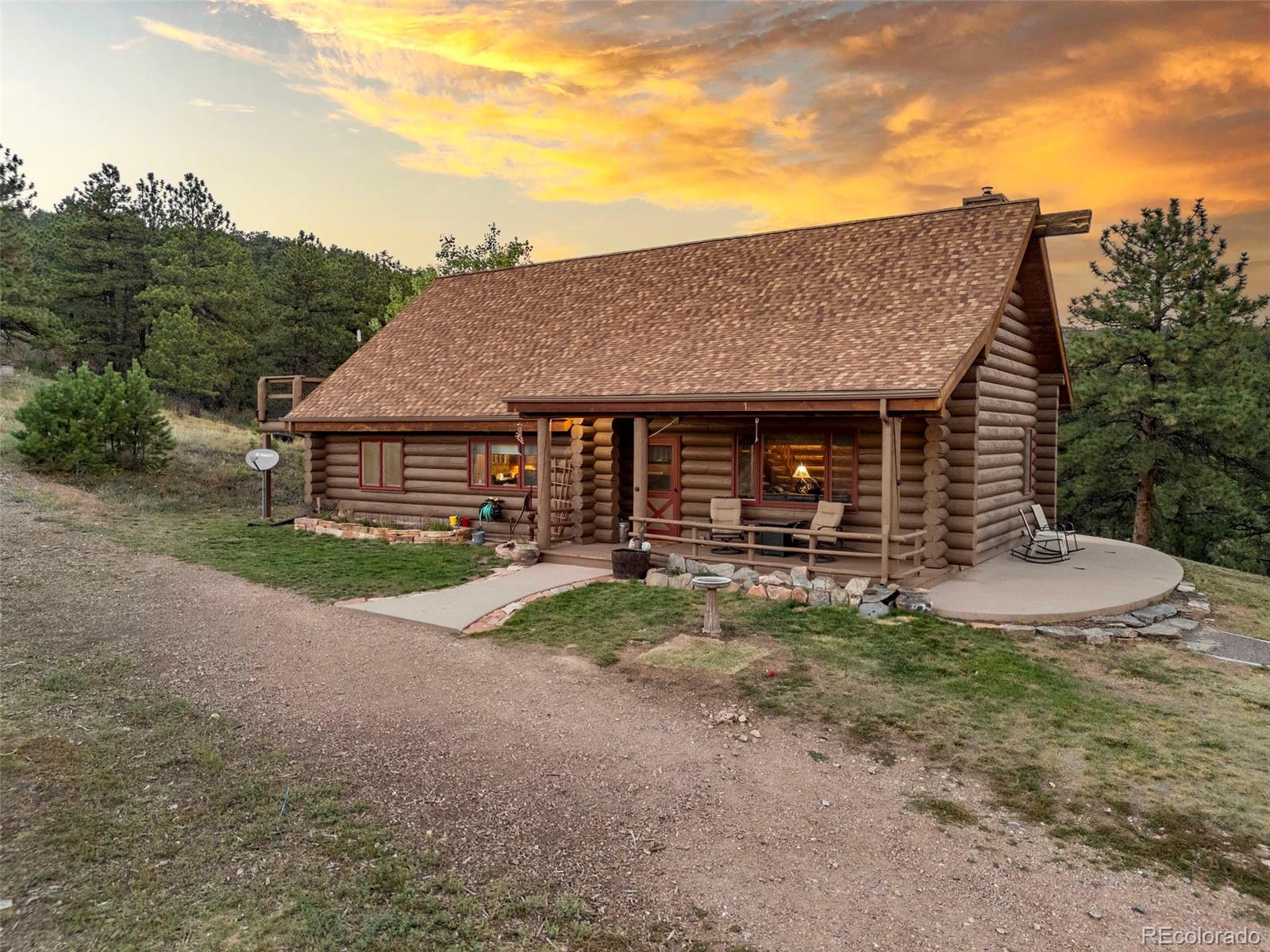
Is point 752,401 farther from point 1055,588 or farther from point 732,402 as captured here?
point 1055,588

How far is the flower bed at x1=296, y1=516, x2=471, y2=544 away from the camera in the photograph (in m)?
16.2

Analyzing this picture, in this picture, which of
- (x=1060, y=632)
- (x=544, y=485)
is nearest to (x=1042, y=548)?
(x=1060, y=632)

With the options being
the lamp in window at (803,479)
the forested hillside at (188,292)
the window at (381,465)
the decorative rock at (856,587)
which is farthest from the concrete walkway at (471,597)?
the forested hillside at (188,292)

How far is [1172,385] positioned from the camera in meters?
22.3

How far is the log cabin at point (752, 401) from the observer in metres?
12.0

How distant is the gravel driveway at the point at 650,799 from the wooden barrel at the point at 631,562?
11.7 ft

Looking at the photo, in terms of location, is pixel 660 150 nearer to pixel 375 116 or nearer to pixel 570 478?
pixel 375 116

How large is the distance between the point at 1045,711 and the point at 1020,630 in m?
2.71

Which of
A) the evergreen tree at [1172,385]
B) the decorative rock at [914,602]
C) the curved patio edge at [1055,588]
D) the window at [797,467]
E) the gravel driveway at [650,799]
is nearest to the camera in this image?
the gravel driveway at [650,799]

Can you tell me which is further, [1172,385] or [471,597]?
[1172,385]

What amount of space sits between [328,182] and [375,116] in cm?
279

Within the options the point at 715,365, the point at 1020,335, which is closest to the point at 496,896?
the point at 715,365

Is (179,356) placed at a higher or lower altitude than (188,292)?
lower

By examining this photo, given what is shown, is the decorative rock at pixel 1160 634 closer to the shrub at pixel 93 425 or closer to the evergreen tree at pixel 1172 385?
the evergreen tree at pixel 1172 385
